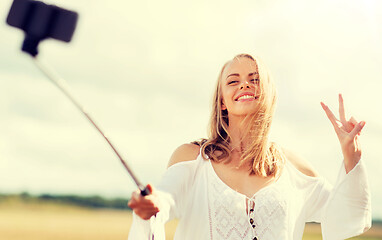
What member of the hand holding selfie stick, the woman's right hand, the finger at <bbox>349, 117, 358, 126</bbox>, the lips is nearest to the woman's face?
the lips

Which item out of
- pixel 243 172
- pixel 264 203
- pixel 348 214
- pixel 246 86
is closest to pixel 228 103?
pixel 246 86

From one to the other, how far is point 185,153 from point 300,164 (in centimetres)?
81

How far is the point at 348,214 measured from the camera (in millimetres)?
3576

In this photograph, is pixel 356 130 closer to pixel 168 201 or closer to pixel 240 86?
pixel 240 86

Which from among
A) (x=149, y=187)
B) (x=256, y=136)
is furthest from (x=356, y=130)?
(x=149, y=187)

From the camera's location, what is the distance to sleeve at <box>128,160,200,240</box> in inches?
118

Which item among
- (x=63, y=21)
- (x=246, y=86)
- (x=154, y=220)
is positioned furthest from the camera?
(x=246, y=86)

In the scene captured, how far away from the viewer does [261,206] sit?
11.3ft

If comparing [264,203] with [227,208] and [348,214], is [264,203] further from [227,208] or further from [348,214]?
[348,214]

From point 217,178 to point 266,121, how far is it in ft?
1.75

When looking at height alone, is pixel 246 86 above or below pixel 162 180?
above

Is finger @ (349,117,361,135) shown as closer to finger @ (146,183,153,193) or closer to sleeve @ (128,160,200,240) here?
sleeve @ (128,160,200,240)

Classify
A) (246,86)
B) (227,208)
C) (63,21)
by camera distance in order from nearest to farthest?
(63,21)
(227,208)
(246,86)

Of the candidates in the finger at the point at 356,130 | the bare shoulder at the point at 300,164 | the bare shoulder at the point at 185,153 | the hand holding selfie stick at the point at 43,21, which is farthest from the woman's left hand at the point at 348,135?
the hand holding selfie stick at the point at 43,21
